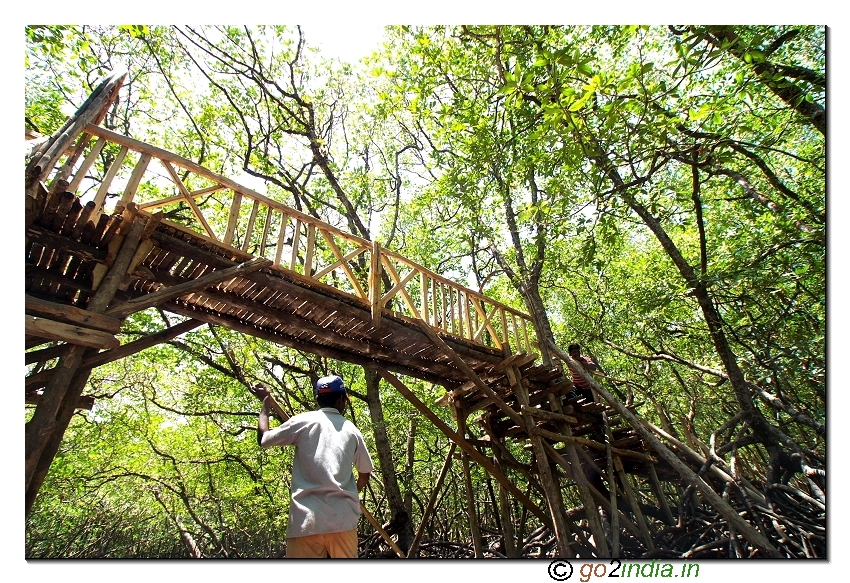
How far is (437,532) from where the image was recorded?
46.5 feet

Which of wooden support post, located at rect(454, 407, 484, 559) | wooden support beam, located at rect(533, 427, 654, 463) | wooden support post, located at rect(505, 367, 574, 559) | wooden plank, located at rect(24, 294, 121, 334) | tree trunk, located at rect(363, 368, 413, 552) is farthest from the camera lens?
tree trunk, located at rect(363, 368, 413, 552)

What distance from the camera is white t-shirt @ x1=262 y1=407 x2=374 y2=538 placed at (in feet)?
9.27

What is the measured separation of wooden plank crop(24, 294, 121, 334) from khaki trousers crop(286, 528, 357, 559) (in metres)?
2.05

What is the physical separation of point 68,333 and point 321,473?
204 cm

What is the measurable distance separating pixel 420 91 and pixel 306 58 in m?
6.52

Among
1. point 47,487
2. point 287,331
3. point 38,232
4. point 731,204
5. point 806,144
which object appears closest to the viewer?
point 38,232

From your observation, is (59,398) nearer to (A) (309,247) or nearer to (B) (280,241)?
(B) (280,241)

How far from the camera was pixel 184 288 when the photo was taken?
3883 millimetres

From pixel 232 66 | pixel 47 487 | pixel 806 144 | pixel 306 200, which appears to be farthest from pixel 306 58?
pixel 47 487

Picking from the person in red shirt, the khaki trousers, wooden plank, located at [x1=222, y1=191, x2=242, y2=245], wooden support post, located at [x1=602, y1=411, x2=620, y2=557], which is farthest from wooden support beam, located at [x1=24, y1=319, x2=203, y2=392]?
the person in red shirt

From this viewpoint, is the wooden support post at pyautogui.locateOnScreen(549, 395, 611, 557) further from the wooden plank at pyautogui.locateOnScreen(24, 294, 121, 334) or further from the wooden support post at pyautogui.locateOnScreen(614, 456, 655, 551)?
the wooden plank at pyautogui.locateOnScreen(24, 294, 121, 334)

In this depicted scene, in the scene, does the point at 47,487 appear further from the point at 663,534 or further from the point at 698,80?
the point at 698,80

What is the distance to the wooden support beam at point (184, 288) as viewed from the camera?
3549 mm
